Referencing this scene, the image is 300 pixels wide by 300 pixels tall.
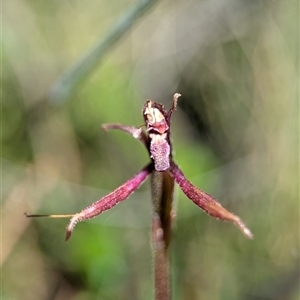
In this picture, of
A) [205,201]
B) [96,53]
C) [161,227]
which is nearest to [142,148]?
[96,53]

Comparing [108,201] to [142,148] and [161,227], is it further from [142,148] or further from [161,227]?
[142,148]

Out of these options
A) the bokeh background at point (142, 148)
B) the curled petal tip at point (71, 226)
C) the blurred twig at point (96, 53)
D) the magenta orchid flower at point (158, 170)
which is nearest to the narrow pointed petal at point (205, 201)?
the magenta orchid flower at point (158, 170)

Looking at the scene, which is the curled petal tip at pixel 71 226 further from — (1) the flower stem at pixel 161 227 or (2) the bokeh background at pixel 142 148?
(2) the bokeh background at pixel 142 148

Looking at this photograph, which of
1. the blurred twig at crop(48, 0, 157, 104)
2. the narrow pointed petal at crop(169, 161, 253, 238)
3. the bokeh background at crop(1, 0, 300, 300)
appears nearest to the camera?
the narrow pointed petal at crop(169, 161, 253, 238)

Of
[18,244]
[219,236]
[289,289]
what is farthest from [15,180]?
[289,289]

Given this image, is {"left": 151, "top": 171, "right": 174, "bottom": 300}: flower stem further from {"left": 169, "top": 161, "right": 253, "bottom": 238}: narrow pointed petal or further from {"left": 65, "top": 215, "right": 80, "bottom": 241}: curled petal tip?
{"left": 65, "top": 215, "right": 80, "bottom": 241}: curled petal tip

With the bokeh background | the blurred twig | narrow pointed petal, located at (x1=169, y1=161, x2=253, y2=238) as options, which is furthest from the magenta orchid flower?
the bokeh background
